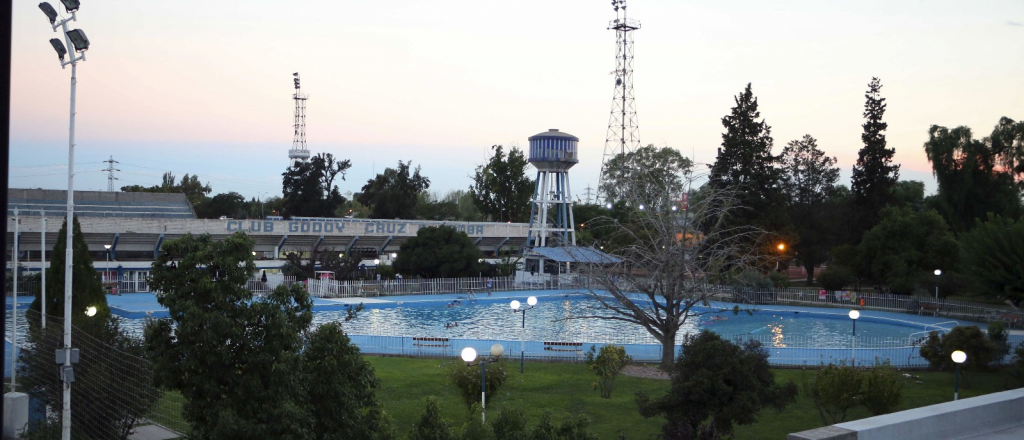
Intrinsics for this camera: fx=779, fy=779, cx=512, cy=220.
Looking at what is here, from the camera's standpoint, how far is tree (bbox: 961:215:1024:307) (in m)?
23.6

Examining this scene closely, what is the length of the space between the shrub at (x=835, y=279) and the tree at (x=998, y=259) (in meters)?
7.85

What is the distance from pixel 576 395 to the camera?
1526 centimetres

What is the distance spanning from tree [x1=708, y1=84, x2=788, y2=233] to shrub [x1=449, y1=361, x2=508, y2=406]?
26.2 meters

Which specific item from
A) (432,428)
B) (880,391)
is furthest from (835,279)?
(432,428)

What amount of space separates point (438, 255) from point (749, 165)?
50.8ft

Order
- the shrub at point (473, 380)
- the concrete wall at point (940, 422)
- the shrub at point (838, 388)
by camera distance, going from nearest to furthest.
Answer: the concrete wall at point (940, 422) < the shrub at point (838, 388) < the shrub at point (473, 380)

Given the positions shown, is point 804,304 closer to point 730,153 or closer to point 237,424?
point 730,153

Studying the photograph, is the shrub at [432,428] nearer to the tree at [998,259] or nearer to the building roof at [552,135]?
the tree at [998,259]

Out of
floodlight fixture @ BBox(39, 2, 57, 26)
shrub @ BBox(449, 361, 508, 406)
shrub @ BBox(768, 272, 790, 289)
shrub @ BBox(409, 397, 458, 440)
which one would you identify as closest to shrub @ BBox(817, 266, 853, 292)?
shrub @ BBox(768, 272, 790, 289)

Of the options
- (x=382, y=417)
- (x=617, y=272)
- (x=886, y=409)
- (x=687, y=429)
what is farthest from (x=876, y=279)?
(x=382, y=417)

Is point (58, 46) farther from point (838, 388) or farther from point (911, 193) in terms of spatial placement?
point (911, 193)

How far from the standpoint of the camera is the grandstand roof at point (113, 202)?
2004 inches

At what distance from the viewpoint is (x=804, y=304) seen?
109 ft

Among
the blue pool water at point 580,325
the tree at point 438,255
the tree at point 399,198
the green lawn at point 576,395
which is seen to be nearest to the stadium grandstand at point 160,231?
the tree at point 438,255
